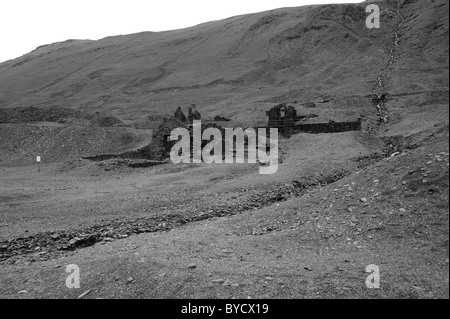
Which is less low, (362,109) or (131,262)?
(362,109)

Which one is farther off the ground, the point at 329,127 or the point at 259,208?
the point at 329,127

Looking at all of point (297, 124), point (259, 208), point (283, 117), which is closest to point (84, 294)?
point (259, 208)

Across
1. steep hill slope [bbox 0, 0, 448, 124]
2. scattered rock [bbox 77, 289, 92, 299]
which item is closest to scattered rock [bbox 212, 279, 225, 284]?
scattered rock [bbox 77, 289, 92, 299]

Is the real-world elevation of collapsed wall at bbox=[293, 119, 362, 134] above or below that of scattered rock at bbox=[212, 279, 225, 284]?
above

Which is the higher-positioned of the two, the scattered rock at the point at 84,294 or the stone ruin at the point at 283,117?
the stone ruin at the point at 283,117

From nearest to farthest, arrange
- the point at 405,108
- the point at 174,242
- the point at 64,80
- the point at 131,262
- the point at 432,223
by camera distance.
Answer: the point at 432,223 < the point at 131,262 < the point at 174,242 < the point at 405,108 < the point at 64,80

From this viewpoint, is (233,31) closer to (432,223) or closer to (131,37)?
(131,37)

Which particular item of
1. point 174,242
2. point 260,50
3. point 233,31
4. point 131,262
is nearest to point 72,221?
point 174,242

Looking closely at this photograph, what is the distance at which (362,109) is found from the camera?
33188mm

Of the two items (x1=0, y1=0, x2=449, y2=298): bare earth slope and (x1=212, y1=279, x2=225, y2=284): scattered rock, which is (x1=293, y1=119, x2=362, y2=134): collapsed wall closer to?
(x1=0, y1=0, x2=449, y2=298): bare earth slope

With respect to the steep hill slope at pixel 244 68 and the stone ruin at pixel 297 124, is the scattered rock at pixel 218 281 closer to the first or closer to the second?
the stone ruin at pixel 297 124

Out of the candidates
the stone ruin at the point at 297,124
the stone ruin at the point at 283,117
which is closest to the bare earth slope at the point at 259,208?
the stone ruin at the point at 297,124

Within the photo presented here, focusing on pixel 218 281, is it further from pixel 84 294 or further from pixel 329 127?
pixel 329 127

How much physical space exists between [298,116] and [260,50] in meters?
38.3
